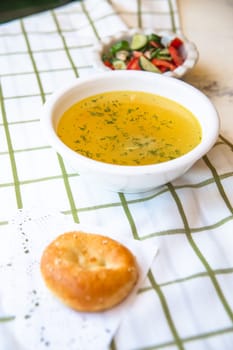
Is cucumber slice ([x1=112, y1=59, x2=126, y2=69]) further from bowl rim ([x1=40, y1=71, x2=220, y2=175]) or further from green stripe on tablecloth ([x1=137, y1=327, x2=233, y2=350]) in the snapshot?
green stripe on tablecloth ([x1=137, y1=327, x2=233, y2=350])

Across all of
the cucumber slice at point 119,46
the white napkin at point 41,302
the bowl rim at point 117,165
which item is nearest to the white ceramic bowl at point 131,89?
the bowl rim at point 117,165

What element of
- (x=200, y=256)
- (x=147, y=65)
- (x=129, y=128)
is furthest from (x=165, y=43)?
(x=200, y=256)

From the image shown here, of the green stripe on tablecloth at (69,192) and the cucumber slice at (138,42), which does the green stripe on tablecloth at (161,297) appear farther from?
the cucumber slice at (138,42)

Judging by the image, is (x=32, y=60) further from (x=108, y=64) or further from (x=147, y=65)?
(x=147, y=65)

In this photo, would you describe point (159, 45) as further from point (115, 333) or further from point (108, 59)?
point (115, 333)

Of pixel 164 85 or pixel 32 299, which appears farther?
pixel 164 85

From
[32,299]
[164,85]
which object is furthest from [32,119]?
[32,299]

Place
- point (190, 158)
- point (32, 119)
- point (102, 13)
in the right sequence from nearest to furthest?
point (190, 158) → point (32, 119) → point (102, 13)
